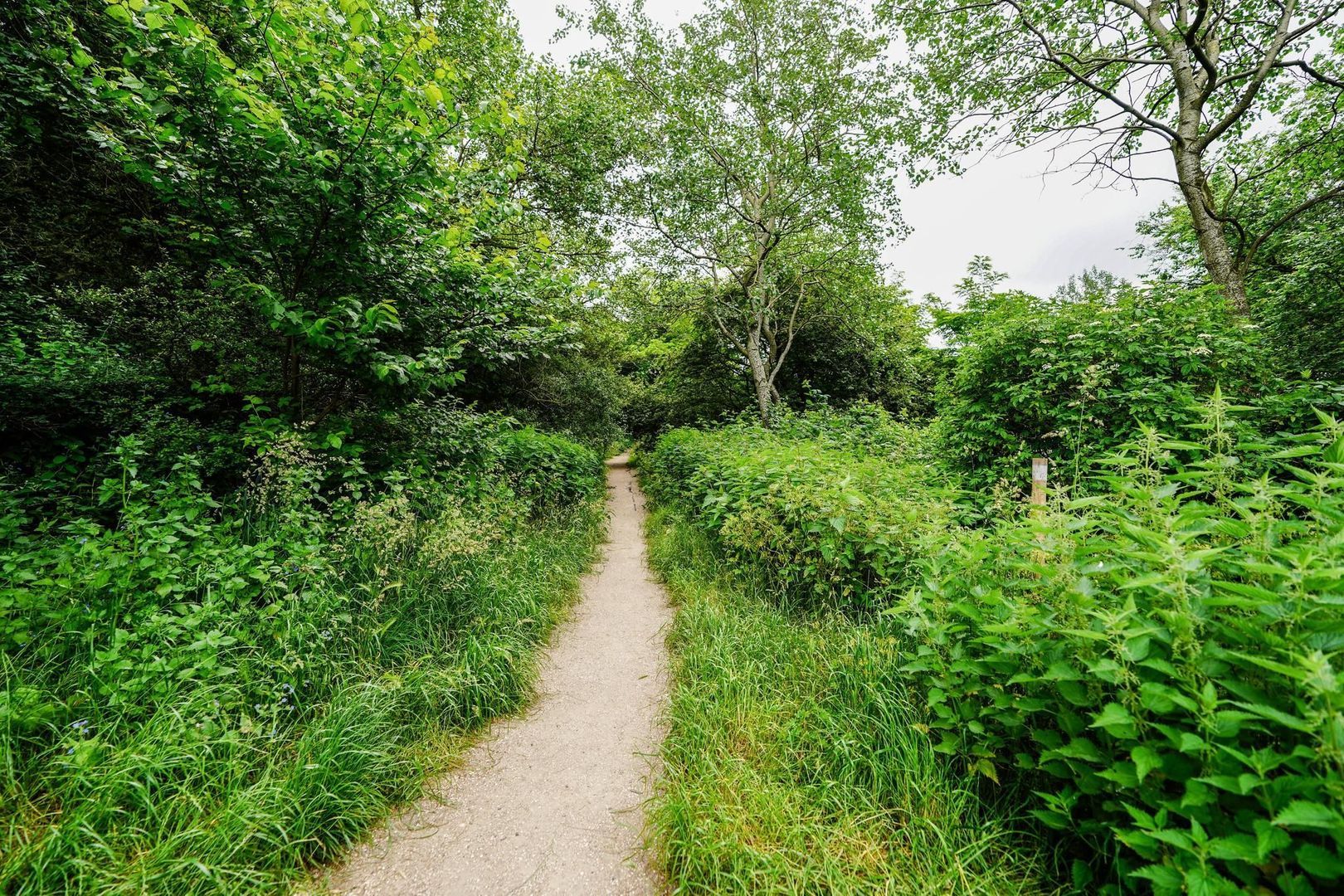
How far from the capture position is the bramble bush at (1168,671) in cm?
111

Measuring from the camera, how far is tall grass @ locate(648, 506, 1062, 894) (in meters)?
1.91

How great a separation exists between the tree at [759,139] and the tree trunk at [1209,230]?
537cm

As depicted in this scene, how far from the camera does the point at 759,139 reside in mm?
11344

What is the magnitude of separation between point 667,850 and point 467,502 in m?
4.35

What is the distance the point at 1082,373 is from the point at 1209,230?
4.56m

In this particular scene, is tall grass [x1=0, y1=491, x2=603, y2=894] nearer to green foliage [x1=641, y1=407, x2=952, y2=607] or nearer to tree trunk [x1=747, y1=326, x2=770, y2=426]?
green foliage [x1=641, y1=407, x2=952, y2=607]

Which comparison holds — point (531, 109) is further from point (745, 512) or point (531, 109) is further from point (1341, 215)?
point (1341, 215)

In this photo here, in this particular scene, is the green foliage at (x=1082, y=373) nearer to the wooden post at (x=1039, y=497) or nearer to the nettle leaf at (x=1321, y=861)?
the wooden post at (x=1039, y=497)

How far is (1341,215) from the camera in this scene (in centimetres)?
780

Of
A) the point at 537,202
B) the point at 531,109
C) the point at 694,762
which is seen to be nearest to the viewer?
the point at 694,762

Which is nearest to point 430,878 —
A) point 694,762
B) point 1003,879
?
point 694,762

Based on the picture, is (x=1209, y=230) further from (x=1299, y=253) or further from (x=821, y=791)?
(x=821, y=791)

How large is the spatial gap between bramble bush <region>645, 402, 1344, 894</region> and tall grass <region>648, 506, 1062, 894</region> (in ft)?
0.67

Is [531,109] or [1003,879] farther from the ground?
[531,109]
